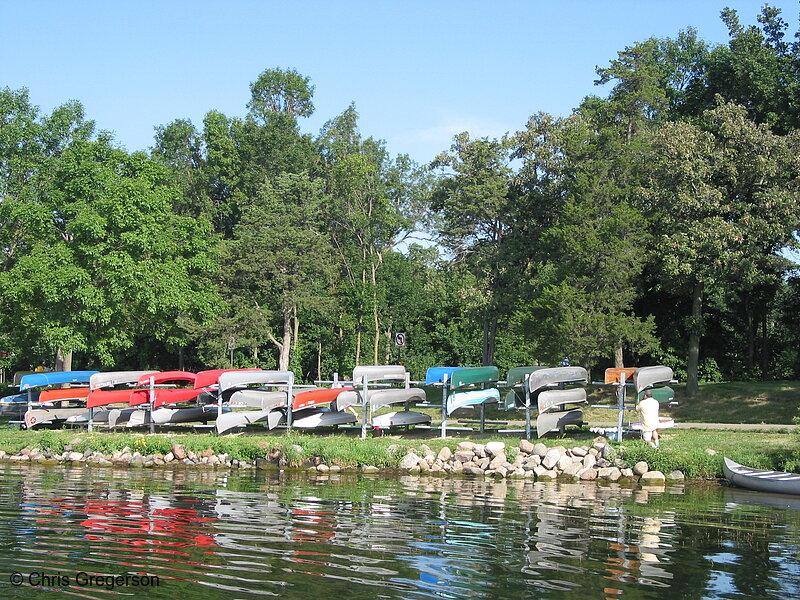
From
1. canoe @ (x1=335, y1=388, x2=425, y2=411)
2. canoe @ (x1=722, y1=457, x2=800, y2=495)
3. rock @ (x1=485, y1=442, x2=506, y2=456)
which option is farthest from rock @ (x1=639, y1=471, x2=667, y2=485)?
canoe @ (x1=335, y1=388, x2=425, y2=411)

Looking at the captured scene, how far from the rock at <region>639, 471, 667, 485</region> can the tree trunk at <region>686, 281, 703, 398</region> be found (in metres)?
13.8

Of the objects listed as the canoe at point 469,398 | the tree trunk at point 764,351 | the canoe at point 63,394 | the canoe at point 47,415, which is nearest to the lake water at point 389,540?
the canoe at point 469,398

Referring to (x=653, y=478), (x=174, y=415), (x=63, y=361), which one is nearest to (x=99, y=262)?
(x=63, y=361)

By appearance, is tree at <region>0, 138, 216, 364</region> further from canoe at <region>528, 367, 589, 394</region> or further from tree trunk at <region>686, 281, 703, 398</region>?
tree trunk at <region>686, 281, 703, 398</region>

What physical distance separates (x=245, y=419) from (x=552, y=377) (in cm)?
863

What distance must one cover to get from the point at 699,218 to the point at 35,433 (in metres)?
23.2

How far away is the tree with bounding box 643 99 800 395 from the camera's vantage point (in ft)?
96.7

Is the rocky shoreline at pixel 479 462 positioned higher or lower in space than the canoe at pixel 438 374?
lower

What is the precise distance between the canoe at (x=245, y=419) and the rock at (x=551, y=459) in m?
7.91

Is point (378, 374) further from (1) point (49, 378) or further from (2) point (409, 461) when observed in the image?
(1) point (49, 378)

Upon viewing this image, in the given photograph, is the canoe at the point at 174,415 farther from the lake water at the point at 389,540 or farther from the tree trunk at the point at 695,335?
the tree trunk at the point at 695,335

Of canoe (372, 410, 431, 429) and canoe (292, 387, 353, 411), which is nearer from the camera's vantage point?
canoe (372, 410, 431, 429)

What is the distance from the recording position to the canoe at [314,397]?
24.6 m

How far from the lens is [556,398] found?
22.8 meters
